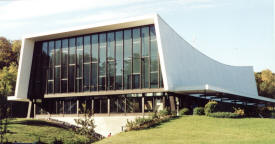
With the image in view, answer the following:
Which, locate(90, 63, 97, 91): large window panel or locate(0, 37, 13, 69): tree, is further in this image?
locate(0, 37, 13, 69): tree

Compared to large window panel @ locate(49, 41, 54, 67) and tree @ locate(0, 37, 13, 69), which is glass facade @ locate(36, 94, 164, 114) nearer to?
large window panel @ locate(49, 41, 54, 67)

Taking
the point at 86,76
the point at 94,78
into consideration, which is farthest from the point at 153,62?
the point at 86,76

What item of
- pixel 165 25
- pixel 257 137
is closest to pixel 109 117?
pixel 165 25

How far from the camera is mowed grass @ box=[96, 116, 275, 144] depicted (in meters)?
25.5

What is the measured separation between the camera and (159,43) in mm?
38438

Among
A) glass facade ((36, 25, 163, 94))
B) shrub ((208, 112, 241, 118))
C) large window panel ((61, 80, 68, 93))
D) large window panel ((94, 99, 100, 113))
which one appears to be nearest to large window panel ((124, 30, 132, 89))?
glass facade ((36, 25, 163, 94))

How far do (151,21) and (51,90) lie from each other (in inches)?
654

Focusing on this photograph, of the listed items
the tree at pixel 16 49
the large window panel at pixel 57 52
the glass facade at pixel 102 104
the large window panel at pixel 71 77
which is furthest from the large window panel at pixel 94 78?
the tree at pixel 16 49

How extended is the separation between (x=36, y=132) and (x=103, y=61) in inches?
466

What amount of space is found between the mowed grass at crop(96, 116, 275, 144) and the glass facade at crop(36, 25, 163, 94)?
8.06 metres

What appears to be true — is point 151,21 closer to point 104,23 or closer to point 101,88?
point 104,23

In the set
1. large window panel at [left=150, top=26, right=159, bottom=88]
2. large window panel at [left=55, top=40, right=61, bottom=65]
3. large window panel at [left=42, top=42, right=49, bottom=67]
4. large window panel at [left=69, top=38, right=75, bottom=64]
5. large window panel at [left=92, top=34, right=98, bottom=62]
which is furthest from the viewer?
large window panel at [left=42, top=42, right=49, bottom=67]

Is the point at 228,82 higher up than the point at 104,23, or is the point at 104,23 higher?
the point at 104,23

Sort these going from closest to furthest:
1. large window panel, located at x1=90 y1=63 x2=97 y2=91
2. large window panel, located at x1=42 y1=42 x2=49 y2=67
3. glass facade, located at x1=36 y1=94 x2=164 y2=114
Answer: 1. glass facade, located at x1=36 y1=94 x2=164 y2=114
2. large window panel, located at x1=90 y1=63 x2=97 y2=91
3. large window panel, located at x1=42 y1=42 x2=49 y2=67
